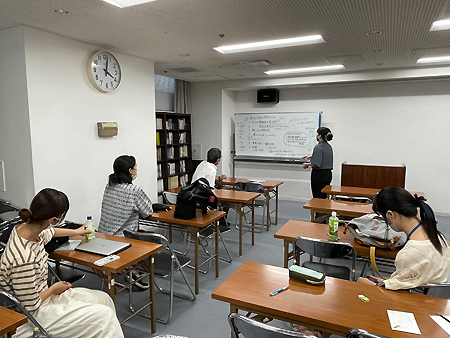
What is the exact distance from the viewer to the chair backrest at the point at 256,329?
51.2 inches

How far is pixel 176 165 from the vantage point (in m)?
6.67

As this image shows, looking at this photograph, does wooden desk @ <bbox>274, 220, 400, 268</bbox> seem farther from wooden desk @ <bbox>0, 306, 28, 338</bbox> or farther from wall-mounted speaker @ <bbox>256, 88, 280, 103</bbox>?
wall-mounted speaker @ <bbox>256, 88, 280, 103</bbox>

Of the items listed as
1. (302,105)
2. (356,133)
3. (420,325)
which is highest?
(302,105)

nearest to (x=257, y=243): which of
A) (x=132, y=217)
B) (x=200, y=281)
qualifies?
(x=200, y=281)

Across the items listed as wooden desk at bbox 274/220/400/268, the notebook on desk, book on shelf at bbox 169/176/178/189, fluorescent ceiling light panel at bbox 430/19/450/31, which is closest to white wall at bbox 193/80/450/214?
book on shelf at bbox 169/176/178/189

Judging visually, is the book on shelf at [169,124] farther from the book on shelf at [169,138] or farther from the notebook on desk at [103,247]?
the notebook on desk at [103,247]

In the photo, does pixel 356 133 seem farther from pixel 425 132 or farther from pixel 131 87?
pixel 131 87

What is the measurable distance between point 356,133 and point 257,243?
143 inches

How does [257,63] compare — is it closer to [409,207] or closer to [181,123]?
[181,123]

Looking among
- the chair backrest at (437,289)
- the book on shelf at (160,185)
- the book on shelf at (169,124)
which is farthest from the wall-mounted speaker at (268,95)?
the chair backrest at (437,289)

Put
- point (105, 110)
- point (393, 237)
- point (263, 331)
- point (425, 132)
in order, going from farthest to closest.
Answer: point (425, 132), point (105, 110), point (393, 237), point (263, 331)

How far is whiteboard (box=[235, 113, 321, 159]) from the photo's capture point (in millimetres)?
6934

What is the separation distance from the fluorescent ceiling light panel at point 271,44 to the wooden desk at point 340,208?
6.53ft

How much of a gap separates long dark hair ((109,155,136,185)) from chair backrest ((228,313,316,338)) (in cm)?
192
